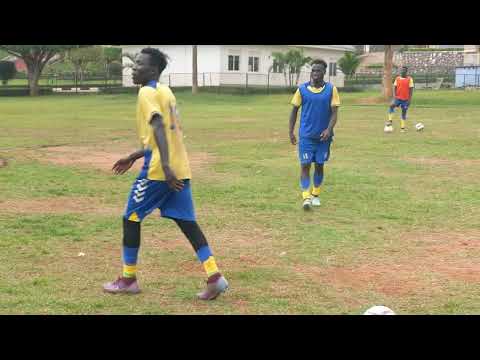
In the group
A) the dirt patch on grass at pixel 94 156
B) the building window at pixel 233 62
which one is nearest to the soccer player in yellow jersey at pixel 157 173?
the dirt patch on grass at pixel 94 156

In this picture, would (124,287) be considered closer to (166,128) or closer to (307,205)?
(166,128)

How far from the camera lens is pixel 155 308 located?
522cm

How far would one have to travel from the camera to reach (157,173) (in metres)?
5.27

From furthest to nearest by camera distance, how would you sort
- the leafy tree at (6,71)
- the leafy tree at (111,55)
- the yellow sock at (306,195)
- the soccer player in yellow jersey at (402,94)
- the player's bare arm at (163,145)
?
the leafy tree at (6,71) < the leafy tree at (111,55) < the soccer player in yellow jersey at (402,94) < the yellow sock at (306,195) < the player's bare arm at (163,145)

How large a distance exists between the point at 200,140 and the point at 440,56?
6637 centimetres

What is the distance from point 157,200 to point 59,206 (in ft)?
14.5

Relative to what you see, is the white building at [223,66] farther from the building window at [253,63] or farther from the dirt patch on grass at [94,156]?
the dirt patch on grass at [94,156]

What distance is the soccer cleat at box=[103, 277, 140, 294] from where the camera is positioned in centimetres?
558

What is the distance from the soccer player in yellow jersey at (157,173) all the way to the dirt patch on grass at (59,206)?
3573mm

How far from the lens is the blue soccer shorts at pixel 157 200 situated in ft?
17.5

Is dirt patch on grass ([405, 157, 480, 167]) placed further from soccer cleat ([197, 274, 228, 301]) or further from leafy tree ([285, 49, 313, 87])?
leafy tree ([285, 49, 313, 87])

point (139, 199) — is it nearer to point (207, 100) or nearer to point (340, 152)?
point (340, 152)

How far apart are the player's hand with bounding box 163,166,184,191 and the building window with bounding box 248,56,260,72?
53.6m

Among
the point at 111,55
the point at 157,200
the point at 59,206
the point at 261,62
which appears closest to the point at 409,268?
the point at 157,200
